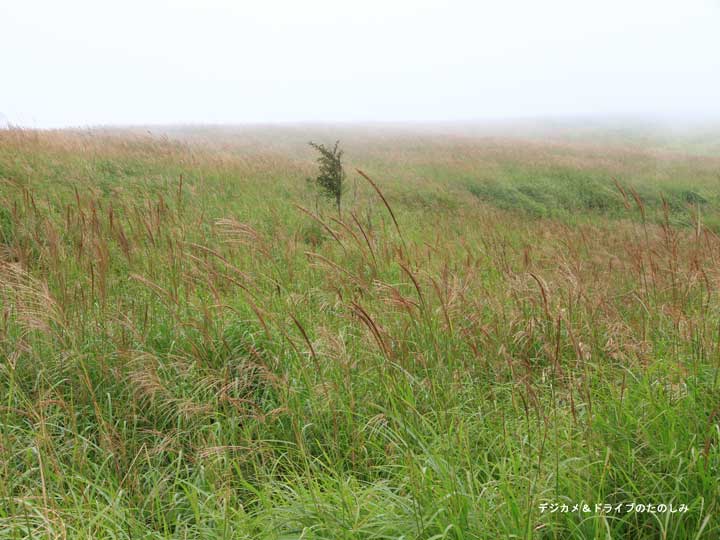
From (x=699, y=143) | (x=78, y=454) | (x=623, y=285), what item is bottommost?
(x=78, y=454)

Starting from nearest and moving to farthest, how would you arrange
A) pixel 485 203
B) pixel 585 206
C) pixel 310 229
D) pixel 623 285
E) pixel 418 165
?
pixel 623 285 < pixel 310 229 < pixel 485 203 < pixel 585 206 < pixel 418 165

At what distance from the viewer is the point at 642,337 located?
2.60 metres

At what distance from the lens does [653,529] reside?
4.70 feet

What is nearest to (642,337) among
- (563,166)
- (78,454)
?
(78,454)

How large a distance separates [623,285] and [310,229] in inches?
175

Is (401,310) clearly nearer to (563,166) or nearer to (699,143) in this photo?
(563,166)

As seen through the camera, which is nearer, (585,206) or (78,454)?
(78,454)

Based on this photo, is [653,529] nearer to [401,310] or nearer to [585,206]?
[401,310]

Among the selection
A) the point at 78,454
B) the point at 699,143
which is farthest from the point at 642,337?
the point at 699,143

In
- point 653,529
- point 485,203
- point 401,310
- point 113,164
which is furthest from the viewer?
point 485,203

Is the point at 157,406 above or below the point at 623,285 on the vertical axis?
below

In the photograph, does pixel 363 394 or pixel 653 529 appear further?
pixel 363 394

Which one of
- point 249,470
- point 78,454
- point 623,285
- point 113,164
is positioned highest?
point 113,164

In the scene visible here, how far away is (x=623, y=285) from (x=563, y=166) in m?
17.6
